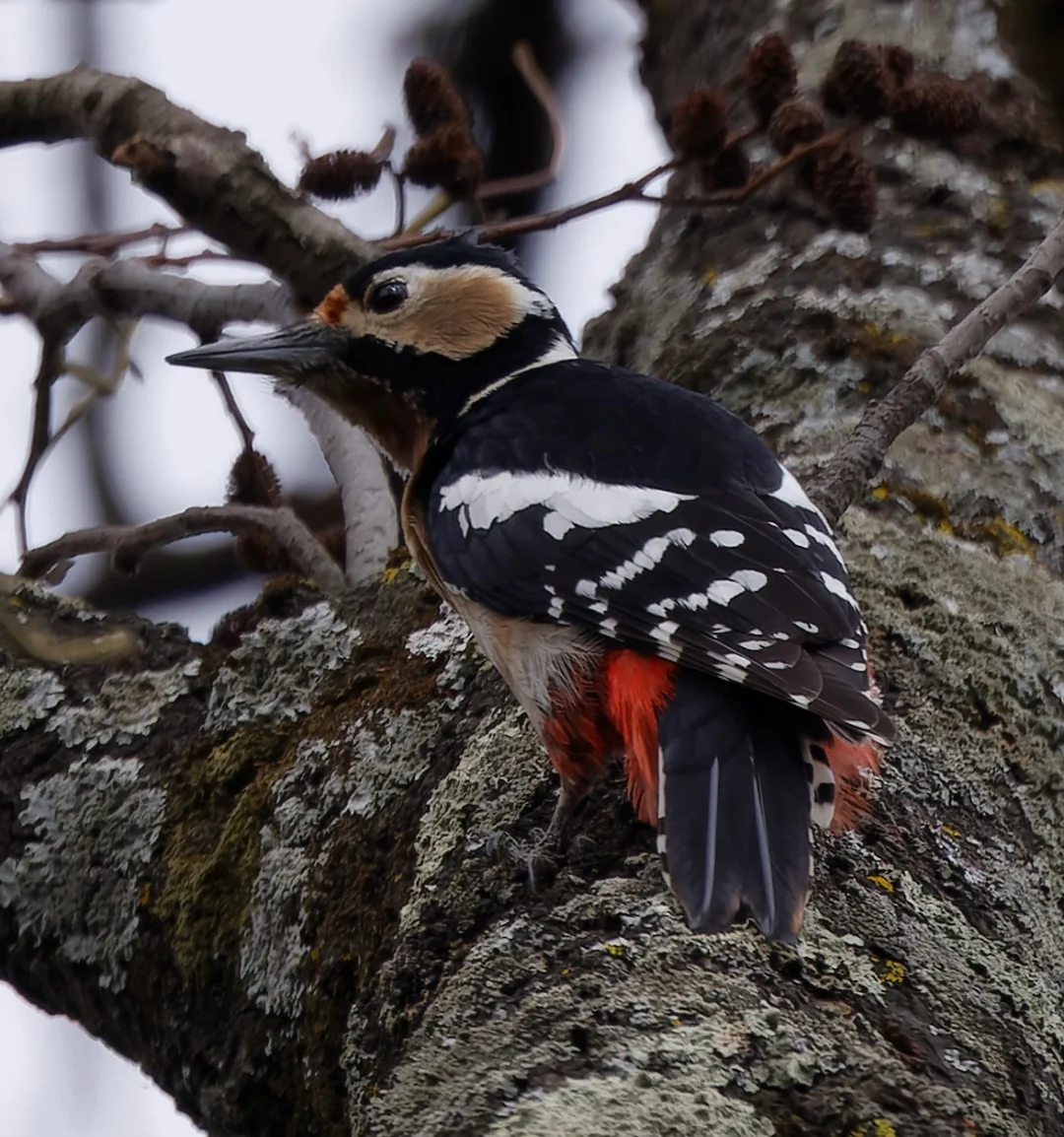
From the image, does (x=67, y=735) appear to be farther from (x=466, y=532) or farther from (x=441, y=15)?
(x=441, y=15)

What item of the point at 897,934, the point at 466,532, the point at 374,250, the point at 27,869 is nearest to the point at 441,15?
the point at 374,250

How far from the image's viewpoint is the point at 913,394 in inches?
81.0

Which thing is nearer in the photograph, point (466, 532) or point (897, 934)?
point (897, 934)

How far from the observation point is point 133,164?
7.74 ft

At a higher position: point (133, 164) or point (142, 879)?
point (133, 164)

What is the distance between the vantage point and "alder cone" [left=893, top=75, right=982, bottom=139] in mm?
2509

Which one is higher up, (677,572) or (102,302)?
(102,302)

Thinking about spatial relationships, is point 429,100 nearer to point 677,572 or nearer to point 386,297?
point 386,297

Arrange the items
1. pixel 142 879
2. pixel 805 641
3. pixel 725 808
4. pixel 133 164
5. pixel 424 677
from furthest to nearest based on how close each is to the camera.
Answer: pixel 133 164 → pixel 424 677 → pixel 142 879 → pixel 805 641 → pixel 725 808

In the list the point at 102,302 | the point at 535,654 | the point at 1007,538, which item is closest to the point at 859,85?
the point at 1007,538

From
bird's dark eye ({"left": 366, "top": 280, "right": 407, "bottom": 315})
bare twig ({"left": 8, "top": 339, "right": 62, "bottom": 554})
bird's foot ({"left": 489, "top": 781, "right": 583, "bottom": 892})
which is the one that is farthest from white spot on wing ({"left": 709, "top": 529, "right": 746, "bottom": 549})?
bare twig ({"left": 8, "top": 339, "right": 62, "bottom": 554})

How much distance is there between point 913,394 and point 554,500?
491mm

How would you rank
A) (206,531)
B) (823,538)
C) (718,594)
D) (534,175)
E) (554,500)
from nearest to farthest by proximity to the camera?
1. (718,594)
2. (823,538)
3. (554,500)
4. (206,531)
5. (534,175)

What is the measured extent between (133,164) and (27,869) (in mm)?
1083
